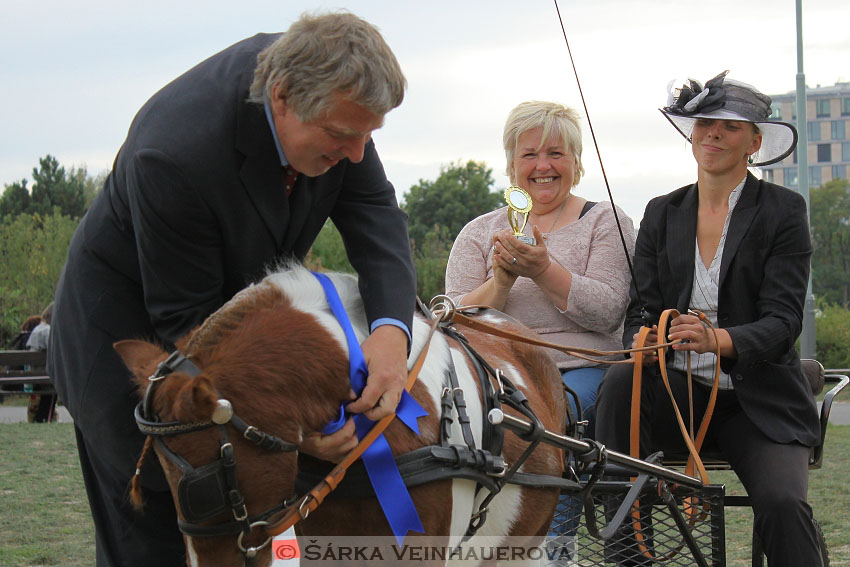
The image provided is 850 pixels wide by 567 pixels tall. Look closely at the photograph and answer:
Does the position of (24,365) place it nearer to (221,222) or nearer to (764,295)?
(764,295)

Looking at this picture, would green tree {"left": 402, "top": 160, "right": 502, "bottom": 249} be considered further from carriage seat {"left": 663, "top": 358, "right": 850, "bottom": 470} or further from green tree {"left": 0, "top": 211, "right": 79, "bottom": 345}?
carriage seat {"left": 663, "top": 358, "right": 850, "bottom": 470}

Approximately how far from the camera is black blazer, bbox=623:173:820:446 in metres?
3.49

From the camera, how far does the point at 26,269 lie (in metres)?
24.2

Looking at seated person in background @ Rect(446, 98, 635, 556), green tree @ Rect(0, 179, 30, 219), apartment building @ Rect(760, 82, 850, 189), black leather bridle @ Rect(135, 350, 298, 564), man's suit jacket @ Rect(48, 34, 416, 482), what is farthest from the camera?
apartment building @ Rect(760, 82, 850, 189)

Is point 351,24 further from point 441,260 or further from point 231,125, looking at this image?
point 441,260

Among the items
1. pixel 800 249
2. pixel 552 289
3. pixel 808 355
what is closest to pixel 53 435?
pixel 552 289

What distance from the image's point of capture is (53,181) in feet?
147

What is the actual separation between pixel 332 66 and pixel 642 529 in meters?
2.19

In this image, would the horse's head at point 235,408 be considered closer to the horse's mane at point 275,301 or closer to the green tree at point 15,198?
the horse's mane at point 275,301

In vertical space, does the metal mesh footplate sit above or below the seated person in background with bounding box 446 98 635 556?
below

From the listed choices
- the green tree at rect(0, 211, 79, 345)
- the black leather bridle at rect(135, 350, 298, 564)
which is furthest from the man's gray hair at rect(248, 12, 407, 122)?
the green tree at rect(0, 211, 79, 345)

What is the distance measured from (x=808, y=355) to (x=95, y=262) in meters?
15.2

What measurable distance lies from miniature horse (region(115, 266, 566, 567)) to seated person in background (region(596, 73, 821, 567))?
1.19 meters

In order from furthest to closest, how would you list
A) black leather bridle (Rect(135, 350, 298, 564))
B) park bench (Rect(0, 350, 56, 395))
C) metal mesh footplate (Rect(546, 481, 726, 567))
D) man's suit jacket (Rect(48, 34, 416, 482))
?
park bench (Rect(0, 350, 56, 395)) → metal mesh footplate (Rect(546, 481, 726, 567)) → man's suit jacket (Rect(48, 34, 416, 482)) → black leather bridle (Rect(135, 350, 298, 564))
